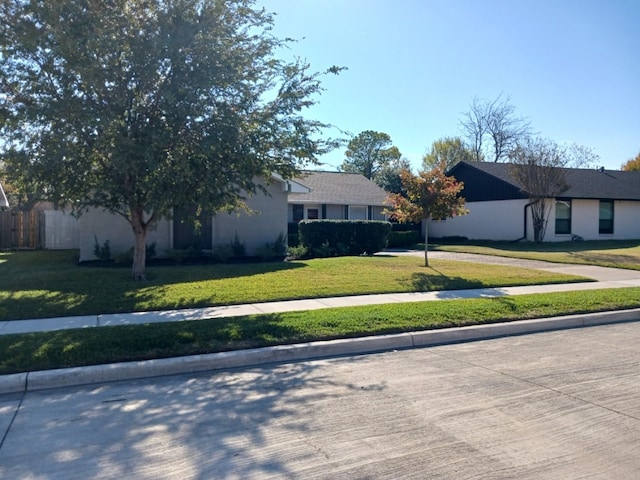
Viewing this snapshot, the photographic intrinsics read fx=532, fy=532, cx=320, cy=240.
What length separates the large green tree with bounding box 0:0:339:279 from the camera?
9570mm

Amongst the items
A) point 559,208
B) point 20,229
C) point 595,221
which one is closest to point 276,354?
point 20,229

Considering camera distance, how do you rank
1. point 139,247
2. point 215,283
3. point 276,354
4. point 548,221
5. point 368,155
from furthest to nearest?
point 368,155
point 548,221
point 139,247
point 215,283
point 276,354

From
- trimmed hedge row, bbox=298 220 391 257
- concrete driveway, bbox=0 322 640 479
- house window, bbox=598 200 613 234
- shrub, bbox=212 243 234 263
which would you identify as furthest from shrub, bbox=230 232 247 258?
house window, bbox=598 200 613 234

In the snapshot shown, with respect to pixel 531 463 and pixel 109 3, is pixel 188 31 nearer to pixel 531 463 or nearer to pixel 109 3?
pixel 109 3

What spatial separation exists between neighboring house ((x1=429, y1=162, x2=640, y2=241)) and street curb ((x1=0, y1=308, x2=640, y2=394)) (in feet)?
74.5

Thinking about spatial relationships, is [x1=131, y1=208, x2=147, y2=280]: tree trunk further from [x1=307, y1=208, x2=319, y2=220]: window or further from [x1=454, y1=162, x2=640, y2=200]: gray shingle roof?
[x1=454, y1=162, x2=640, y2=200]: gray shingle roof

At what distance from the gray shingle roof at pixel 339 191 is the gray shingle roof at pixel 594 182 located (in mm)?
6914

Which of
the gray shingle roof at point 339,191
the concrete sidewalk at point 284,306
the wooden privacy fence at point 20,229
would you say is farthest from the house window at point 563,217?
the wooden privacy fence at point 20,229

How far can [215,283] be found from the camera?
1194 centimetres

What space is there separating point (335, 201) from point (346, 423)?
27496 millimetres

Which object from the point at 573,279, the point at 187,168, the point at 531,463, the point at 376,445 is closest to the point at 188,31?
the point at 187,168

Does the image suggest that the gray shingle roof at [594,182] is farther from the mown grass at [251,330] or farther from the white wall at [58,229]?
the white wall at [58,229]

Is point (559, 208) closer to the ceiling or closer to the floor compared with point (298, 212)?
Answer: closer to the ceiling

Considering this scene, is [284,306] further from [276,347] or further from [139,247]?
[139,247]
